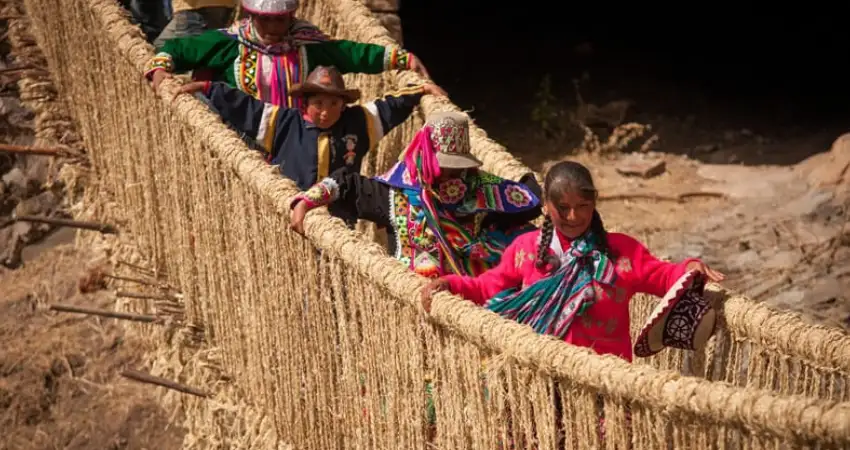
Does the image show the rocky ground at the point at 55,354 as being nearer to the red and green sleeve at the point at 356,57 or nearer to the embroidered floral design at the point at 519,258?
the red and green sleeve at the point at 356,57

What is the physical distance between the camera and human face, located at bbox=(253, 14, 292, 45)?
20.2 feet

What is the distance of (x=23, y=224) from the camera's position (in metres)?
8.16

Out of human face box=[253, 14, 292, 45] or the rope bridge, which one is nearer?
the rope bridge

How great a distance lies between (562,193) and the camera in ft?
13.4

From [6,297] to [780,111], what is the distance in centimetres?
542

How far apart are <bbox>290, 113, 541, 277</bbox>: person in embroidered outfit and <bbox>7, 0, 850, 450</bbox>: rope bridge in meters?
0.38

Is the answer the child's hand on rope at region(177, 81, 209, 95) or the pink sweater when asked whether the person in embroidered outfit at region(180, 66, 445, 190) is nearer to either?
the child's hand on rope at region(177, 81, 209, 95)

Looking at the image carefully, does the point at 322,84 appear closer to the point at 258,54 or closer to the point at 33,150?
the point at 258,54

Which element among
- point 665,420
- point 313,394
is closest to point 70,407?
point 313,394

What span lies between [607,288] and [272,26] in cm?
258

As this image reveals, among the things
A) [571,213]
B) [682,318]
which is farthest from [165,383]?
[682,318]

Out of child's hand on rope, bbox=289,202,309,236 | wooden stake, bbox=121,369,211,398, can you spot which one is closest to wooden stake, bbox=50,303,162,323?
A: wooden stake, bbox=121,369,211,398

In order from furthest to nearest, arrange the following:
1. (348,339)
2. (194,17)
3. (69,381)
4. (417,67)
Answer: (194,17) < (69,381) < (417,67) < (348,339)

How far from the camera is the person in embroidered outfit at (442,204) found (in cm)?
503
